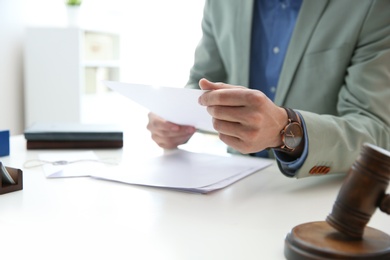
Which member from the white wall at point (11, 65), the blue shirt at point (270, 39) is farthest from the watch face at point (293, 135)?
the white wall at point (11, 65)

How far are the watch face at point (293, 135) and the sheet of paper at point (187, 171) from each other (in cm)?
14

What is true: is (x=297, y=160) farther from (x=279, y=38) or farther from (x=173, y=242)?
(x=279, y=38)

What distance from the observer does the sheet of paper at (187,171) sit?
897 millimetres

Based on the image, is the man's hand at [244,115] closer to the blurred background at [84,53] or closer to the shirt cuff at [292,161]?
the shirt cuff at [292,161]

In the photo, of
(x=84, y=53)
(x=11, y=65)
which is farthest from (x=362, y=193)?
(x=84, y=53)

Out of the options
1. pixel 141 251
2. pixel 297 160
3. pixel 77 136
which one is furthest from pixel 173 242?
pixel 77 136

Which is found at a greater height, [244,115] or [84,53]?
[84,53]

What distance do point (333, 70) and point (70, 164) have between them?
2.40 feet

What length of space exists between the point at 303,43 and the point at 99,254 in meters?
0.89

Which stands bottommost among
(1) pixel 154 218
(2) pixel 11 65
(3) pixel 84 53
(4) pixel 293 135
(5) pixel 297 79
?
(1) pixel 154 218

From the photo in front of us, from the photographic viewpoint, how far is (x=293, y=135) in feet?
2.90

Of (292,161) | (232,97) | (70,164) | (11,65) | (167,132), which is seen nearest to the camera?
(232,97)

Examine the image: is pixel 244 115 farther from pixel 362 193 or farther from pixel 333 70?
pixel 333 70

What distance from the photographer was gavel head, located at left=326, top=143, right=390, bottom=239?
1.66 ft
